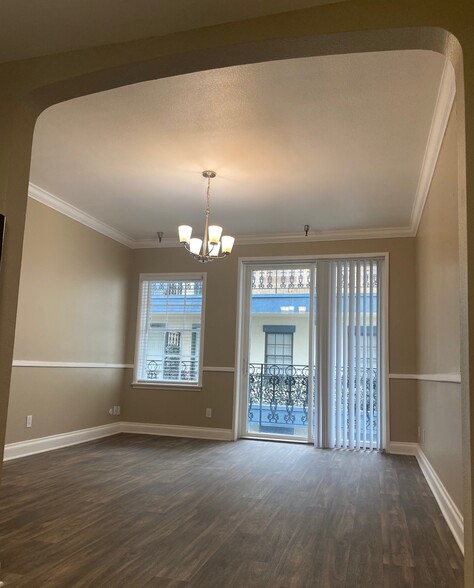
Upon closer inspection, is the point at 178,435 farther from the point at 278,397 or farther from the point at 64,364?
the point at 64,364

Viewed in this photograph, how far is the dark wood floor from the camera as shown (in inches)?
92.5

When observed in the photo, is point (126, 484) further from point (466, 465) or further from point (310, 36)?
point (310, 36)

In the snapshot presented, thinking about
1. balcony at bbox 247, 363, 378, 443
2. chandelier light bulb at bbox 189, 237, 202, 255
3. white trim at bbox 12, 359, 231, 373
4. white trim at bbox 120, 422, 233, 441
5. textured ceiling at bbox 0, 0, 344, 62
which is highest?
textured ceiling at bbox 0, 0, 344, 62

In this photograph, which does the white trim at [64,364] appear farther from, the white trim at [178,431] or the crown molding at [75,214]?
the crown molding at [75,214]

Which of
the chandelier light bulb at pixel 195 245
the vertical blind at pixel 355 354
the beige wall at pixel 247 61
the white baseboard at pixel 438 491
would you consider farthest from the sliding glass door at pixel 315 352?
the beige wall at pixel 247 61

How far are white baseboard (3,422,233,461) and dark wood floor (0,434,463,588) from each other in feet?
0.64

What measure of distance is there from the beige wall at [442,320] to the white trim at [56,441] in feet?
11.9

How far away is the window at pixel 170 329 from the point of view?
675 cm

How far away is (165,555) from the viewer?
100 inches

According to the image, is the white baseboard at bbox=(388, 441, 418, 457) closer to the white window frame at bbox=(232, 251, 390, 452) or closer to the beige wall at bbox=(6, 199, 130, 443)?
the white window frame at bbox=(232, 251, 390, 452)

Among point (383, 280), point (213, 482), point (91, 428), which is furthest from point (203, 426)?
point (383, 280)

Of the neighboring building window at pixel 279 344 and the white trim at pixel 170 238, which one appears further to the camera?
the neighboring building window at pixel 279 344

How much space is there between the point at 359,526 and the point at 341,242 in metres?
3.89

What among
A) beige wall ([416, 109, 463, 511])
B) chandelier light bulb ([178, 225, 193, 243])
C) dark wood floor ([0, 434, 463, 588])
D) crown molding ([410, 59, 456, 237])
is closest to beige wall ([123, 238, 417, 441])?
beige wall ([416, 109, 463, 511])
